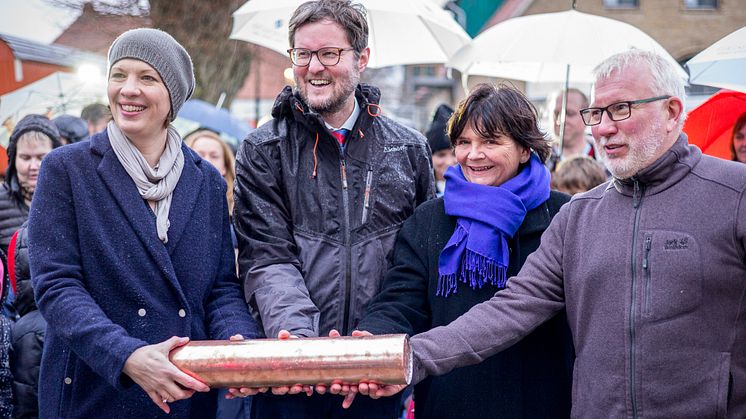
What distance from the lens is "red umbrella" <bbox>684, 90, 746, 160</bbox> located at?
18.8ft

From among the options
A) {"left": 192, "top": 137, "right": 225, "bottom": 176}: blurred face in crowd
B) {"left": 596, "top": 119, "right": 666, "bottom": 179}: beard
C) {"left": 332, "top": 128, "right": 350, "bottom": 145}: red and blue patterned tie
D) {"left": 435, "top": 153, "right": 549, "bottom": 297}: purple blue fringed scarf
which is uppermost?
{"left": 596, "top": 119, "right": 666, "bottom": 179}: beard

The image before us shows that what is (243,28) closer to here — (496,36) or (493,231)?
(496,36)

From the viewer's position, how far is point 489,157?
12.4ft

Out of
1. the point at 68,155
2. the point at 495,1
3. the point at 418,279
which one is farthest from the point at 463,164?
the point at 495,1

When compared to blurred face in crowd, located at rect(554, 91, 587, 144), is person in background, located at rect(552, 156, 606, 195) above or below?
below

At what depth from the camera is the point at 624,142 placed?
316 centimetres

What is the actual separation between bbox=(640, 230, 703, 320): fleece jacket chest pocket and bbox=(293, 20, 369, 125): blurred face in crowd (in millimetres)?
1611

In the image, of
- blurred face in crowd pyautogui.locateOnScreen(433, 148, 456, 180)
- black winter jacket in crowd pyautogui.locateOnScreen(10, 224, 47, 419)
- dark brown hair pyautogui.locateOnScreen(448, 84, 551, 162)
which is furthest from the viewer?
blurred face in crowd pyautogui.locateOnScreen(433, 148, 456, 180)

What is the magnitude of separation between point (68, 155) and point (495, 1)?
2421 centimetres

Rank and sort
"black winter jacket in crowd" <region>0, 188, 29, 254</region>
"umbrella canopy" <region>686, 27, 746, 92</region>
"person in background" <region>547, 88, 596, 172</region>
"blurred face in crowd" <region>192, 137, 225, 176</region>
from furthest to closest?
"person in background" <region>547, 88, 596, 172</region> → "blurred face in crowd" <region>192, 137, 225, 176</region> → "black winter jacket in crowd" <region>0, 188, 29, 254</region> → "umbrella canopy" <region>686, 27, 746, 92</region>

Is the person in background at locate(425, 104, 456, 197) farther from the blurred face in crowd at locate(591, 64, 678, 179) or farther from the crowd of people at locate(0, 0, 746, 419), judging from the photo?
the blurred face in crowd at locate(591, 64, 678, 179)

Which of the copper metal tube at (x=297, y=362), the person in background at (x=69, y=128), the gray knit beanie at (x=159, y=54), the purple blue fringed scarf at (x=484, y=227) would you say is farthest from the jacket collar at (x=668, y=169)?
the person in background at (x=69, y=128)

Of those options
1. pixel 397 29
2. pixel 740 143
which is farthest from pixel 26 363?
pixel 740 143

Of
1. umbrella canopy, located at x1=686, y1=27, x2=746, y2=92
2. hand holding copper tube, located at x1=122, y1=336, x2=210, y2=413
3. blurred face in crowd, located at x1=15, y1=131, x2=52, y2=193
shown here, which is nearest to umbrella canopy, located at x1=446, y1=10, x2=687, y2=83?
umbrella canopy, located at x1=686, y1=27, x2=746, y2=92
